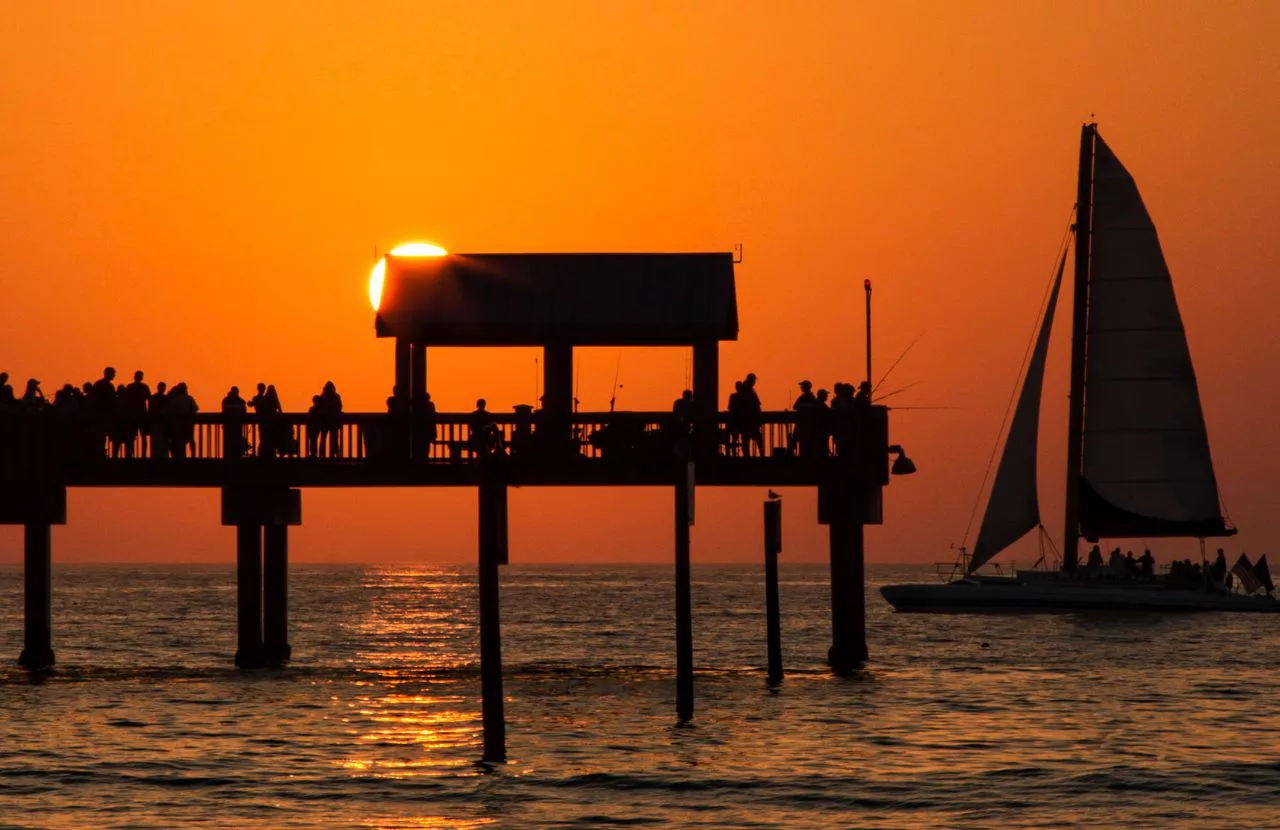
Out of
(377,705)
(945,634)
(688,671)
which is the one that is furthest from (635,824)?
(945,634)

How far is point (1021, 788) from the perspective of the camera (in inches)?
1238

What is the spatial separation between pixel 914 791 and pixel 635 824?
16.7 feet

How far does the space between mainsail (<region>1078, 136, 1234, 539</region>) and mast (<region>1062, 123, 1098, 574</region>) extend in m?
0.24

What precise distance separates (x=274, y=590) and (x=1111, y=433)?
3511cm

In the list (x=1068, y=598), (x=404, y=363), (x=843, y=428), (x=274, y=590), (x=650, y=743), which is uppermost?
(x=404, y=363)

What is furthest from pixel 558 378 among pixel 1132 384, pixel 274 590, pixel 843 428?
pixel 1132 384

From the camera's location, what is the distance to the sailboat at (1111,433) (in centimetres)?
7006

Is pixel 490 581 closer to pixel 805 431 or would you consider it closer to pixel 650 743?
pixel 650 743

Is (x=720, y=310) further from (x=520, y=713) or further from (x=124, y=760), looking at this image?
(x=124, y=760)

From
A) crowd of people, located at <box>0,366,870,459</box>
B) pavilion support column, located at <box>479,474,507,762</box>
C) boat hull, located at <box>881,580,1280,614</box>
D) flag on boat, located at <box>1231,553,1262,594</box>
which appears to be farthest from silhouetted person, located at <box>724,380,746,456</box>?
flag on boat, located at <box>1231,553,1262,594</box>

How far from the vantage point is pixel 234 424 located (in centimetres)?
4066

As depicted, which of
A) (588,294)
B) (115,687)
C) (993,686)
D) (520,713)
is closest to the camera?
(520,713)

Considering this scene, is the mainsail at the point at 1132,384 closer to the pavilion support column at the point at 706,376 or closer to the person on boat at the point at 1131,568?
the person on boat at the point at 1131,568

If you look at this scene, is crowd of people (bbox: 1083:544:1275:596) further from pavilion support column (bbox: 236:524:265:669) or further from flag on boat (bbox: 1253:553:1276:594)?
pavilion support column (bbox: 236:524:265:669)
